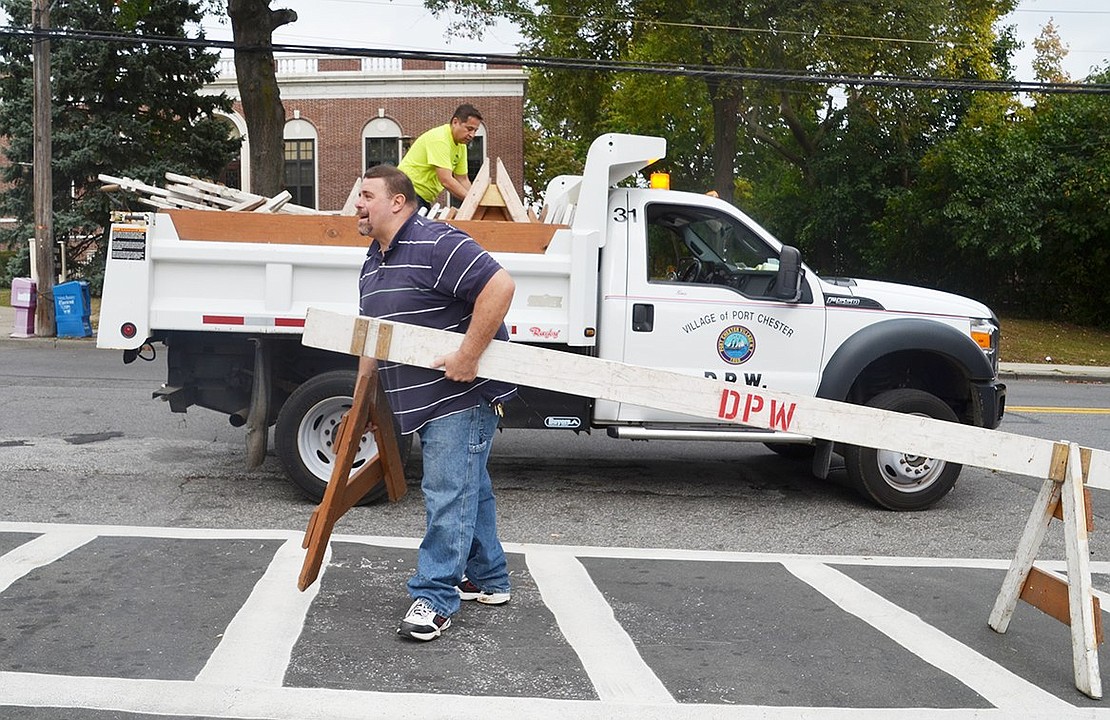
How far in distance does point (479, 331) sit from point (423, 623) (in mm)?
1242

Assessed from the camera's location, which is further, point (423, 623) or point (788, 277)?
point (788, 277)

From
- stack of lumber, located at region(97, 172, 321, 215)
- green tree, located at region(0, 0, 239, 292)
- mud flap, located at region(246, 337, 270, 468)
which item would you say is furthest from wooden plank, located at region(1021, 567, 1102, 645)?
green tree, located at region(0, 0, 239, 292)

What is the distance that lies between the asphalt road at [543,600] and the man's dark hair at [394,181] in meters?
1.85

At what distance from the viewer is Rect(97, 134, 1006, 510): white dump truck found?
737cm

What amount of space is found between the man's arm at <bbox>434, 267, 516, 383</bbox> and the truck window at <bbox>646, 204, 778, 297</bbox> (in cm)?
350

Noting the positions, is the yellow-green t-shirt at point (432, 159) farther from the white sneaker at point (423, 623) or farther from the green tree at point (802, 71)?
the green tree at point (802, 71)

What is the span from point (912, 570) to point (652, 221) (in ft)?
9.74

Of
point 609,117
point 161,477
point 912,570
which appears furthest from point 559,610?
point 609,117

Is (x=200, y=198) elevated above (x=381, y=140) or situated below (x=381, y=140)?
below

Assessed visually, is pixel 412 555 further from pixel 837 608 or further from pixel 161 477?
pixel 161 477

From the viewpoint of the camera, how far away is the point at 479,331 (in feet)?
14.8

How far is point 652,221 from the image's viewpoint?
7.96m

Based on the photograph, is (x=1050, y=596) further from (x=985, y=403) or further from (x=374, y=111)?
(x=374, y=111)

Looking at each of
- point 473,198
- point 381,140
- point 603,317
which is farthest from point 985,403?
point 381,140
